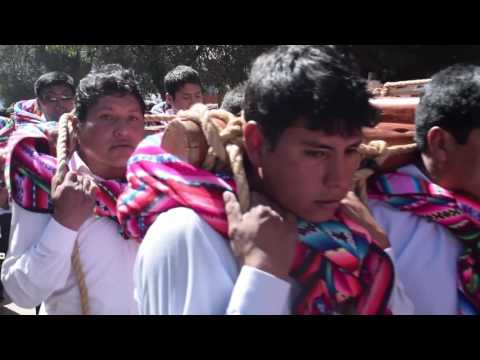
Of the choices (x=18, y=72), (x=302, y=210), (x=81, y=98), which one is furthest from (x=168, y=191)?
(x=18, y=72)

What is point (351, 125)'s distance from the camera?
1.22 meters

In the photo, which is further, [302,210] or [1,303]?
[1,303]

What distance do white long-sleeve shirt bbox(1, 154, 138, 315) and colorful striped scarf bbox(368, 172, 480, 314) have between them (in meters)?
0.99

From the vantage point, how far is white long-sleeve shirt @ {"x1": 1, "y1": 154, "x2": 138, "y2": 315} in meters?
1.72

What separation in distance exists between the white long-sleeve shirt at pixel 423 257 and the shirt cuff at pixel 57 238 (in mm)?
1066

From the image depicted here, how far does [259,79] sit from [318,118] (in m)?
0.18

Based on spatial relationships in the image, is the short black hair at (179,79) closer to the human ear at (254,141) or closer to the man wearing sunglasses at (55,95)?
the man wearing sunglasses at (55,95)

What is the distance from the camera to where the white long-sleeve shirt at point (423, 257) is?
5.12 feet

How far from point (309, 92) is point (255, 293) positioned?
1.62 ft

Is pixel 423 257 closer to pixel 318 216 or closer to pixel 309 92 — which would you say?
pixel 318 216

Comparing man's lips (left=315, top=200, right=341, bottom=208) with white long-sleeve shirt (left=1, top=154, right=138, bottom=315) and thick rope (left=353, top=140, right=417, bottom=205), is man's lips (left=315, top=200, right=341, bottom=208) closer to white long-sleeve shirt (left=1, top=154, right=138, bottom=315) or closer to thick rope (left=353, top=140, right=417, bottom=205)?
thick rope (left=353, top=140, right=417, bottom=205)

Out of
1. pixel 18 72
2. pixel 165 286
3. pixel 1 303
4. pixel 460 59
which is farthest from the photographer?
pixel 18 72

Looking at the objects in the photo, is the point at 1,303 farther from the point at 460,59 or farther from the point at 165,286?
the point at 460,59

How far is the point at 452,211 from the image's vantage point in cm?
158
